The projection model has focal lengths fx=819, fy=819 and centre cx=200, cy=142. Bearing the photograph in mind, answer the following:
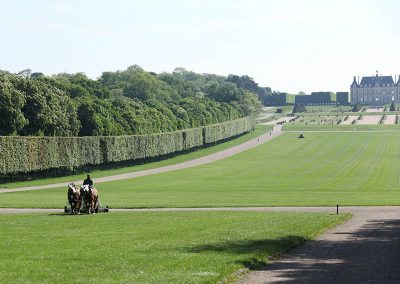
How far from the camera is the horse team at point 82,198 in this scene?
4372cm

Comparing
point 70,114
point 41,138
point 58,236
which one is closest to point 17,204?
point 58,236

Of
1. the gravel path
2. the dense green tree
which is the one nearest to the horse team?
the gravel path

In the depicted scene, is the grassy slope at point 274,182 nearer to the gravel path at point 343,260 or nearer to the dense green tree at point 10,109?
the dense green tree at point 10,109

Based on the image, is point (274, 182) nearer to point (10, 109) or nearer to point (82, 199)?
point (10, 109)

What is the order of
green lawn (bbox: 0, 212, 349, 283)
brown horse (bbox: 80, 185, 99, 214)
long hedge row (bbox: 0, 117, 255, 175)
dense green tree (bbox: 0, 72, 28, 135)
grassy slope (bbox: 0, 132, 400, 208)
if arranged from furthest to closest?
dense green tree (bbox: 0, 72, 28, 135) → long hedge row (bbox: 0, 117, 255, 175) → grassy slope (bbox: 0, 132, 400, 208) → brown horse (bbox: 80, 185, 99, 214) → green lawn (bbox: 0, 212, 349, 283)

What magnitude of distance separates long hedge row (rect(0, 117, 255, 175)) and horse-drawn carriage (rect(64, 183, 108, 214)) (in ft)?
130

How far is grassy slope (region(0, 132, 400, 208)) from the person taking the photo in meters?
60.1

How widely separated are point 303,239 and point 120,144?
80.2 metres

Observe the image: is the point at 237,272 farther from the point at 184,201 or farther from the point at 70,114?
the point at 70,114

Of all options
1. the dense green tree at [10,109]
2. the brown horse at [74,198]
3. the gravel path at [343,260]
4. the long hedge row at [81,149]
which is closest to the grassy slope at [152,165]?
the long hedge row at [81,149]

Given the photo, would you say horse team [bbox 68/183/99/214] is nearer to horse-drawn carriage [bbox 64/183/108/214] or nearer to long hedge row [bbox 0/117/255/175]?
horse-drawn carriage [bbox 64/183/108/214]

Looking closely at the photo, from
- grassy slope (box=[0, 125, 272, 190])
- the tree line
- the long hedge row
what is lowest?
grassy slope (box=[0, 125, 272, 190])

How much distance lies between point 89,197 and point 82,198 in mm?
843

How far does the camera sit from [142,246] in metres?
26.7
